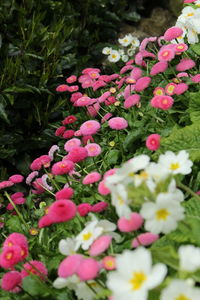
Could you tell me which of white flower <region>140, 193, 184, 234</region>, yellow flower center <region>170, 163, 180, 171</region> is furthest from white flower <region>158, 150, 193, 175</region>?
white flower <region>140, 193, 184, 234</region>

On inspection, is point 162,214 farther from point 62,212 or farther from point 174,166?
point 62,212

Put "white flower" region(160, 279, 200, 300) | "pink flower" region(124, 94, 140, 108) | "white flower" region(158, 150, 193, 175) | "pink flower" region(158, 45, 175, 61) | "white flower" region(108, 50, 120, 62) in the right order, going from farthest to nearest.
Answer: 1. "white flower" region(108, 50, 120, 62)
2. "pink flower" region(124, 94, 140, 108)
3. "pink flower" region(158, 45, 175, 61)
4. "white flower" region(158, 150, 193, 175)
5. "white flower" region(160, 279, 200, 300)

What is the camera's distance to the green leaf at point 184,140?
6.46 feet

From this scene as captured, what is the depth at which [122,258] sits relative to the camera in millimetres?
1041

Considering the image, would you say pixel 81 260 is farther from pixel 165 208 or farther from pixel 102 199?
pixel 102 199

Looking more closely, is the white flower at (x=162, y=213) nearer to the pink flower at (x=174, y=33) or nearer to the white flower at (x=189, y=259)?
the white flower at (x=189, y=259)

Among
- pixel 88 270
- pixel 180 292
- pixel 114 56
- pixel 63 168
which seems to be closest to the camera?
pixel 180 292

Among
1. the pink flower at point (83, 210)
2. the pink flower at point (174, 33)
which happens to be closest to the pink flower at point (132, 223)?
the pink flower at point (83, 210)

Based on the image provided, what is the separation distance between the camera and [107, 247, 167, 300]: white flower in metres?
1.00

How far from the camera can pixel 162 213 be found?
121 cm

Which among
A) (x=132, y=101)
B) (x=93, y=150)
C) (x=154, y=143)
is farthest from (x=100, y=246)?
(x=132, y=101)

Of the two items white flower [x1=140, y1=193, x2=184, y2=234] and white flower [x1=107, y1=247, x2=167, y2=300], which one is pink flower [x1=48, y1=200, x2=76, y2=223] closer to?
white flower [x1=140, y1=193, x2=184, y2=234]

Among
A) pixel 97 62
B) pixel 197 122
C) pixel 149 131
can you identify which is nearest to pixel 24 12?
pixel 97 62

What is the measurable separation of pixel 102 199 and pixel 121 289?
1.10 m
